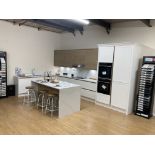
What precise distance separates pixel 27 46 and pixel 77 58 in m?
2.31

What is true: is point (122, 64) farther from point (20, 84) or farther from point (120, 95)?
point (20, 84)

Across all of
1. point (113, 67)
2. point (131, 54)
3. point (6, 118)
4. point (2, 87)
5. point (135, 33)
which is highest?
point (135, 33)

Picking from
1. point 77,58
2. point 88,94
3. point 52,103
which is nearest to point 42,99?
point 52,103

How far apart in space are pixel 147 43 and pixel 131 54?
965mm

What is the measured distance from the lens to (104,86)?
5.40m

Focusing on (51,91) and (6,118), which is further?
(51,91)

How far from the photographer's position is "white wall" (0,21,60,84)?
6242mm

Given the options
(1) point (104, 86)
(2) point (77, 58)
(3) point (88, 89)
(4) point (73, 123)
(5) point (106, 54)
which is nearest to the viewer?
(4) point (73, 123)

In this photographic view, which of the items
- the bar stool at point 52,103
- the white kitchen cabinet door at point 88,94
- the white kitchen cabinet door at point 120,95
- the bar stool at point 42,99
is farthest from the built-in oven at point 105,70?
the bar stool at point 42,99

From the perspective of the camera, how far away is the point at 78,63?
22.1ft

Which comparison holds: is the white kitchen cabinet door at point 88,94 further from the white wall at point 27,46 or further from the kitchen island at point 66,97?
the white wall at point 27,46

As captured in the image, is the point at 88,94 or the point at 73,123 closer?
the point at 73,123
